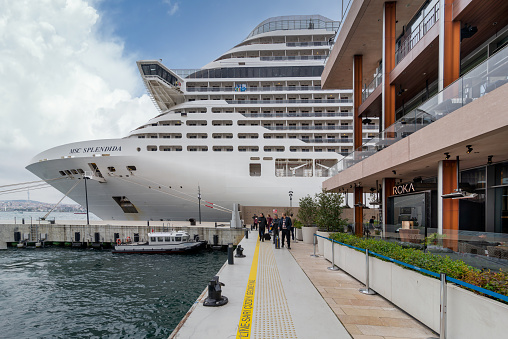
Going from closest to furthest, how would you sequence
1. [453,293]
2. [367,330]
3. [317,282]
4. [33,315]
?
1. [453,293]
2. [367,330]
3. [317,282]
4. [33,315]

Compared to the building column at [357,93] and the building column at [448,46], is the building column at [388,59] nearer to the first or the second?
the building column at [448,46]

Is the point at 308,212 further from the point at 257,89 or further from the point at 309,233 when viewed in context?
the point at 257,89

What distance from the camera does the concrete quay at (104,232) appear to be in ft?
75.7

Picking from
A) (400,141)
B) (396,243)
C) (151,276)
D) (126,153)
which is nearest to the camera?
(396,243)

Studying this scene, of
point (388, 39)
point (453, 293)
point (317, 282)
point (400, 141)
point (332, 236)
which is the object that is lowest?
point (317, 282)

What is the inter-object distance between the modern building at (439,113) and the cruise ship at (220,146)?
430 inches

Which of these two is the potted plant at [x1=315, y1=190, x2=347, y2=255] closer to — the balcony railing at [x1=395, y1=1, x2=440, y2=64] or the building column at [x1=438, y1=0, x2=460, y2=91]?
the building column at [x1=438, y1=0, x2=460, y2=91]

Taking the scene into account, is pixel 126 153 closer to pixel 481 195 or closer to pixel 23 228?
pixel 23 228

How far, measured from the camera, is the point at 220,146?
28.3 metres

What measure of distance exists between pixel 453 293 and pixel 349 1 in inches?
650

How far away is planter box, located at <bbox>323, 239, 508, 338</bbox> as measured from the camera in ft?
10.7

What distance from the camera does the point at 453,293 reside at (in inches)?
152

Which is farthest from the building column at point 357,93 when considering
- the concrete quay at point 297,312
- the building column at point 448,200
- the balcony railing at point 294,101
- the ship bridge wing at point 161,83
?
the ship bridge wing at point 161,83

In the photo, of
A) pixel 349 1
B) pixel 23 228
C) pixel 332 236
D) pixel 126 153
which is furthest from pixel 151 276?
pixel 23 228
